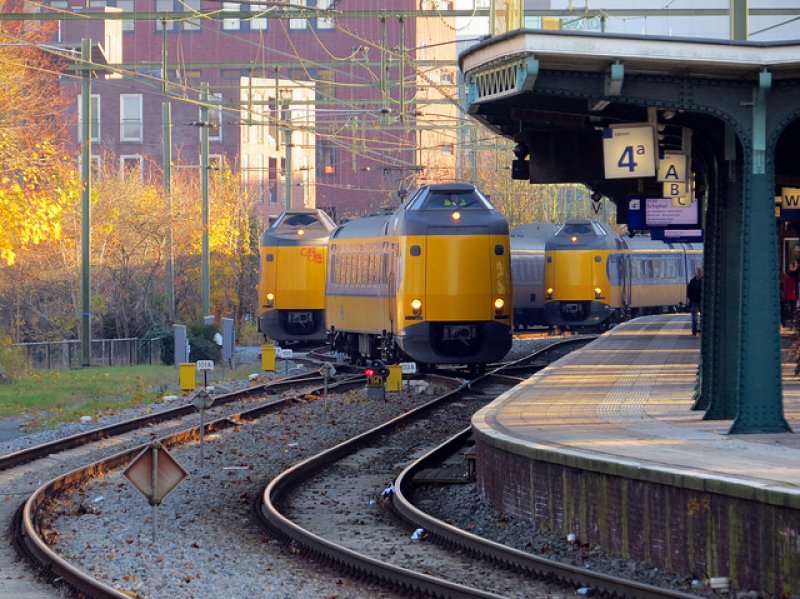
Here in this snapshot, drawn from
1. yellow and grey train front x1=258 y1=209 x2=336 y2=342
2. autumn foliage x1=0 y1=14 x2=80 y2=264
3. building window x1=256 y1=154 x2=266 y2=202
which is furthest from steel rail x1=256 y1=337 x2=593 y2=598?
building window x1=256 y1=154 x2=266 y2=202

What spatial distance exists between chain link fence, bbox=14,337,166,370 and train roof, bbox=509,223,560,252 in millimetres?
12897

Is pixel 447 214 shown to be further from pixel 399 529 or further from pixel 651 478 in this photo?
pixel 651 478

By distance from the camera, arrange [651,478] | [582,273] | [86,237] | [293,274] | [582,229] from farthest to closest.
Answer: [582,229], [582,273], [293,274], [86,237], [651,478]

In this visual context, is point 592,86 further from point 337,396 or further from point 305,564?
point 337,396

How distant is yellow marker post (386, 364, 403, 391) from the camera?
2698 centimetres

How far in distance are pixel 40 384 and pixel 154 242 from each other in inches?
760

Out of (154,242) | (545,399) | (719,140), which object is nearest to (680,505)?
(719,140)

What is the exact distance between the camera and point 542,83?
14.9 m

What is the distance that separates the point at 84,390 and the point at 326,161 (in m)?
69.5

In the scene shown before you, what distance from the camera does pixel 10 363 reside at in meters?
32.7

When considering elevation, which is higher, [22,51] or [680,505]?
[22,51]

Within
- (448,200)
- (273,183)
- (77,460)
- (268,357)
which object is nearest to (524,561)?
(77,460)

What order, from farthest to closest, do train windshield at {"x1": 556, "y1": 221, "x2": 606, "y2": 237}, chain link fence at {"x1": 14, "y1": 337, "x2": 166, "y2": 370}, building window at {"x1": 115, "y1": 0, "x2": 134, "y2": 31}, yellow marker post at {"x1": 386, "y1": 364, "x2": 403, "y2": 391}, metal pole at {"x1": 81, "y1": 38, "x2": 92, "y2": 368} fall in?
building window at {"x1": 115, "y1": 0, "x2": 134, "y2": 31} → train windshield at {"x1": 556, "y1": 221, "x2": 606, "y2": 237} → chain link fence at {"x1": 14, "y1": 337, "x2": 166, "y2": 370} → metal pole at {"x1": 81, "y1": 38, "x2": 92, "y2": 368} → yellow marker post at {"x1": 386, "y1": 364, "x2": 403, "y2": 391}

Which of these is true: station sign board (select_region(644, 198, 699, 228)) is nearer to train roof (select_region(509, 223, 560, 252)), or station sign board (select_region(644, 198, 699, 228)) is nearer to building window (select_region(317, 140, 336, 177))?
train roof (select_region(509, 223, 560, 252))
